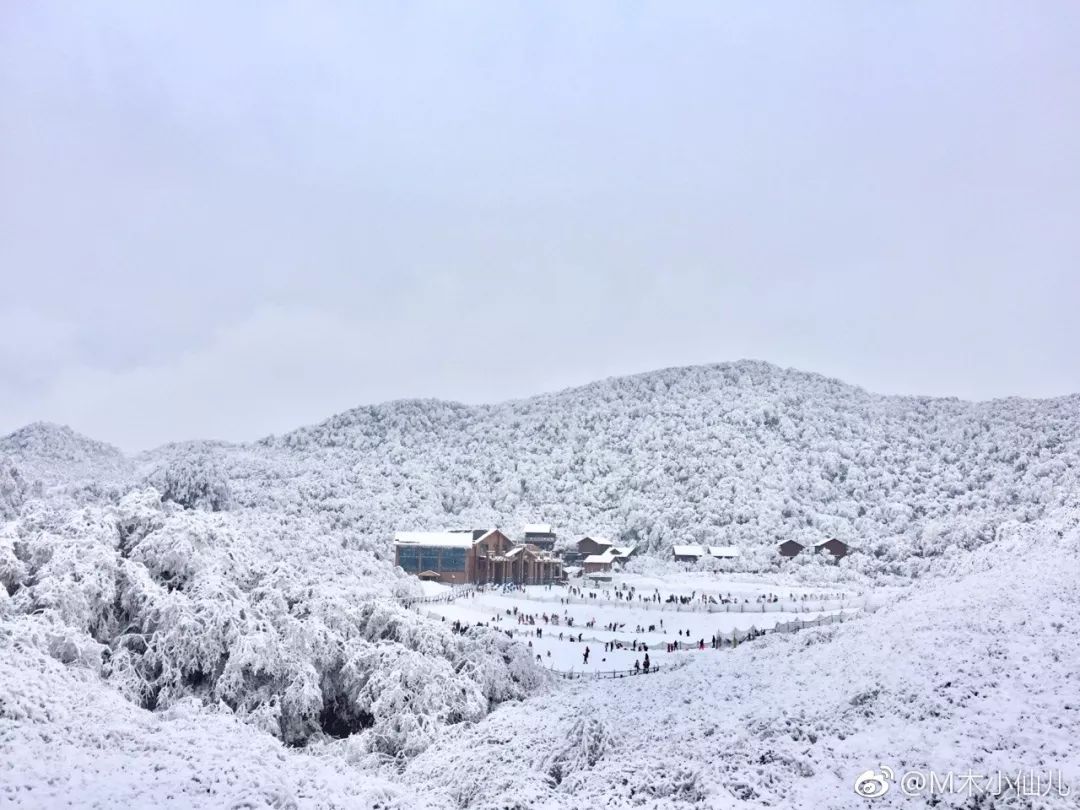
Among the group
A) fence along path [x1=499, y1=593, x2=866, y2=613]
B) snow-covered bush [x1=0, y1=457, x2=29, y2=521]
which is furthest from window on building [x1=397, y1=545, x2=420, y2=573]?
snow-covered bush [x1=0, y1=457, x2=29, y2=521]

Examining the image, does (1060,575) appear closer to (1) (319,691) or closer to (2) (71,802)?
(1) (319,691)

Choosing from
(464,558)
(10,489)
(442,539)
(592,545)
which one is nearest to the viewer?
(10,489)

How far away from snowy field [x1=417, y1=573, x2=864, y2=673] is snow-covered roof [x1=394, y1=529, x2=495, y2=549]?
956 centimetres

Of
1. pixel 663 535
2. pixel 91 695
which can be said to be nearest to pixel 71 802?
pixel 91 695

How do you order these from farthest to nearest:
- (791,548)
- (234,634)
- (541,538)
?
1. (541,538)
2. (791,548)
3. (234,634)

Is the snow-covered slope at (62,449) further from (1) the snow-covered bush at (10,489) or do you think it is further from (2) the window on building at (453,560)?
(1) the snow-covered bush at (10,489)

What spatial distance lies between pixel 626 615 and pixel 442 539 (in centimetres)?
3262

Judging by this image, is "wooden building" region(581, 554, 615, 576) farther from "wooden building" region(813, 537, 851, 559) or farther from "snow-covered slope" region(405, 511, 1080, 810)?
"snow-covered slope" region(405, 511, 1080, 810)

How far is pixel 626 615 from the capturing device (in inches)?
2012

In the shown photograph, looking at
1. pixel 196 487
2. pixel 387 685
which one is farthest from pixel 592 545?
pixel 387 685

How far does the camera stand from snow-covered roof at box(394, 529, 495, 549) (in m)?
78.2

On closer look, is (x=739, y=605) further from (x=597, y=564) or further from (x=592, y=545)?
(x=592, y=545)

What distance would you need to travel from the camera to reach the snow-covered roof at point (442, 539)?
78.2m

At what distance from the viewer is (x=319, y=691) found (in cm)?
2361
